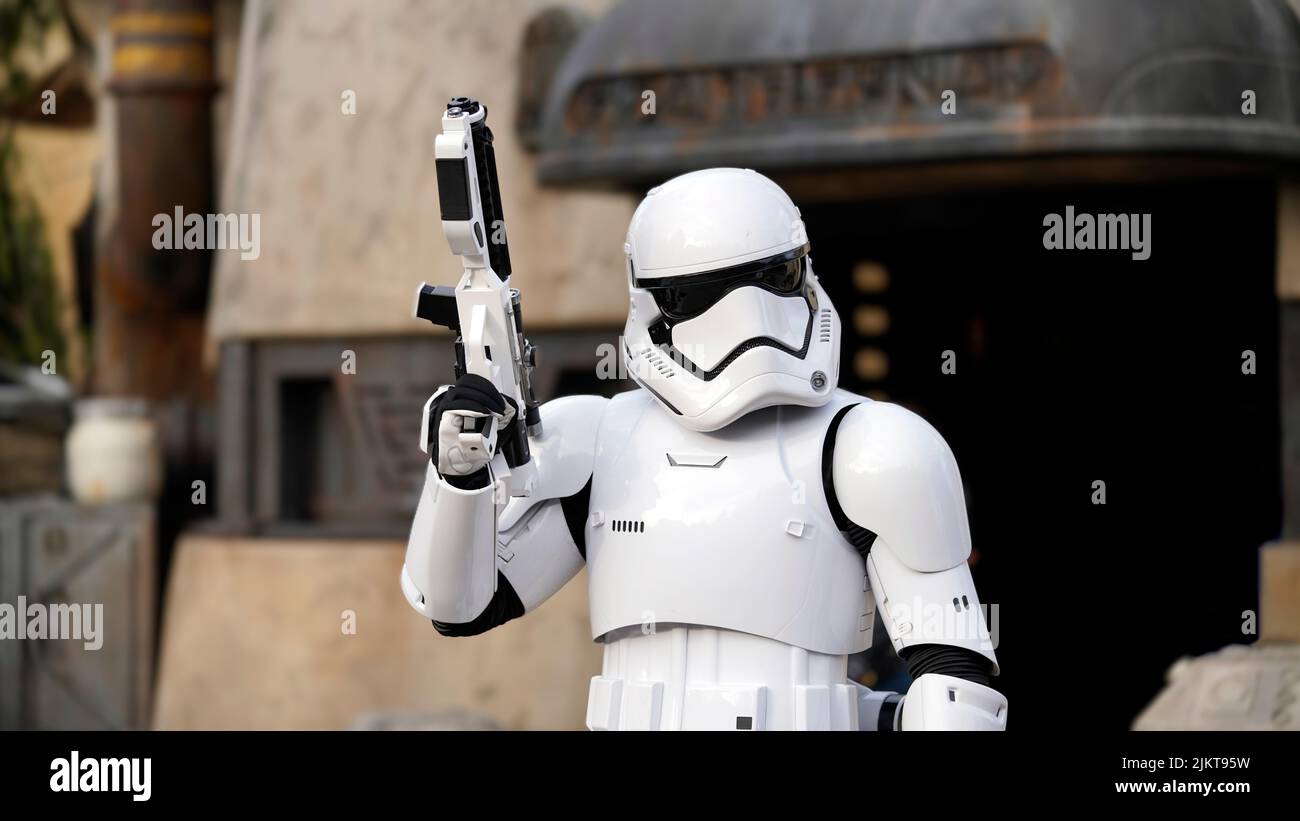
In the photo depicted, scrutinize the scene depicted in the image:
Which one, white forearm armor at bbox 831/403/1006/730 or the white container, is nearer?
white forearm armor at bbox 831/403/1006/730

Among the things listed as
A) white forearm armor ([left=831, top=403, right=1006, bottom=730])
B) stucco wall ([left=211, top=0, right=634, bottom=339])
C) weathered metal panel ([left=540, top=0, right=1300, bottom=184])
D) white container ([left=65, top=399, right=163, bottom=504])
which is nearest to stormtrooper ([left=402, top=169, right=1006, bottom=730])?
white forearm armor ([left=831, top=403, right=1006, bottom=730])

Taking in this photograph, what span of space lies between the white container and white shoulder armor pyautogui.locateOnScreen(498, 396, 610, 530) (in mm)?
5721

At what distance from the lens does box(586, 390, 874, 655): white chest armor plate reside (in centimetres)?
323

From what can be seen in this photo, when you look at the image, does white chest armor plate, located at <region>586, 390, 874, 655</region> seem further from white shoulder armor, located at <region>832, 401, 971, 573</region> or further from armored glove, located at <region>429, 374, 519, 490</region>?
armored glove, located at <region>429, 374, 519, 490</region>

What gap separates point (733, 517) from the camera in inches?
128

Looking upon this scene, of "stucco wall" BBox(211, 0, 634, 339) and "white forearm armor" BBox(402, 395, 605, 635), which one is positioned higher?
"stucco wall" BBox(211, 0, 634, 339)

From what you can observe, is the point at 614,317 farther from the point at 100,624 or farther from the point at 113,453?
the point at 100,624

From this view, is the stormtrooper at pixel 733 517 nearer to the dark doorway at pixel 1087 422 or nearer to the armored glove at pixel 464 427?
the armored glove at pixel 464 427

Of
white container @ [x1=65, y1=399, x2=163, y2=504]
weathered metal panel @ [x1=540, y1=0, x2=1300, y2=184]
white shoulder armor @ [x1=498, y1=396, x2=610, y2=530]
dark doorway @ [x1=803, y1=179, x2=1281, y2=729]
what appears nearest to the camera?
white shoulder armor @ [x1=498, y1=396, x2=610, y2=530]

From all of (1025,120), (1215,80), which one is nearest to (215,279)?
(1025,120)

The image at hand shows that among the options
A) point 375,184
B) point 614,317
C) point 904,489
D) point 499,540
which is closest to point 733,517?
point 904,489

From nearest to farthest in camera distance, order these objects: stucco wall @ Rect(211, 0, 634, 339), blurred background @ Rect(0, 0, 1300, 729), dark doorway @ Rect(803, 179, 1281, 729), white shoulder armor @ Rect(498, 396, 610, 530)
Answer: white shoulder armor @ Rect(498, 396, 610, 530)
blurred background @ Rect(0, 0, 1300, 729)
stucco wall @ Rect(211, 0, 634, 339)
dark doorway @ Rect(803, 179, 1281, 729)

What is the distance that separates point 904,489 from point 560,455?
2.14ft
